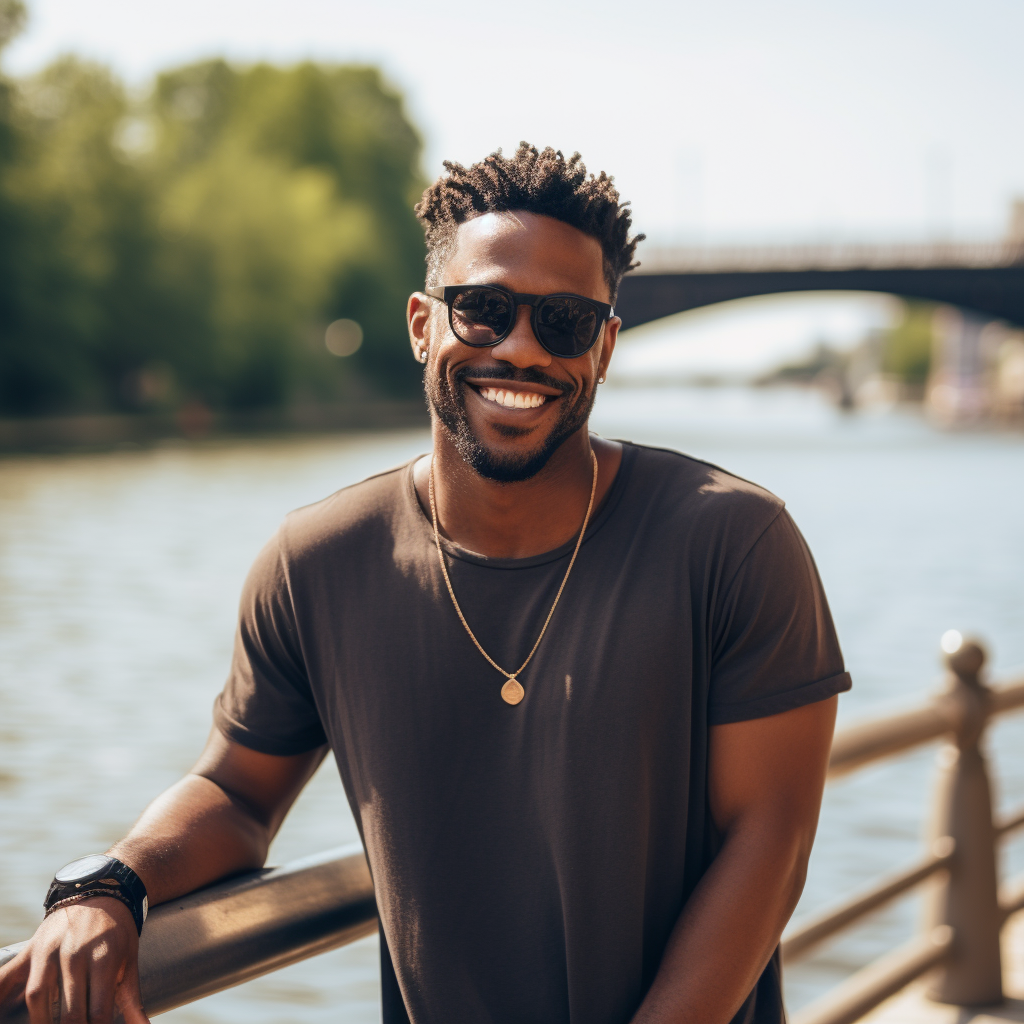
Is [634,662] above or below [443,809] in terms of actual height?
above

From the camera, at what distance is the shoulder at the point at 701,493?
1.75 metres

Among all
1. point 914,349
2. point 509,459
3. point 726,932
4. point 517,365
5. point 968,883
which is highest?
point 517,365

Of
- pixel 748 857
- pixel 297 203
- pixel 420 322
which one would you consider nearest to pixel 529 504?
pixel 420 322

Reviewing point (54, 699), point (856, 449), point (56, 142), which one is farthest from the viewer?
point (856, 449)

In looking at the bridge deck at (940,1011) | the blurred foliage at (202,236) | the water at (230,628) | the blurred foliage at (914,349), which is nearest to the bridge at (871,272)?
the water at (230,628)

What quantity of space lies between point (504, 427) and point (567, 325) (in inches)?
5.6

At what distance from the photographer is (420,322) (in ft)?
6.61

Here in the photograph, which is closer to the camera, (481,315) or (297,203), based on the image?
(481,315)

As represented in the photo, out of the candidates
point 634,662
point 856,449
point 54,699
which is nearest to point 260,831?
point 634,662

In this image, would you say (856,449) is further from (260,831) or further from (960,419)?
(260,831)

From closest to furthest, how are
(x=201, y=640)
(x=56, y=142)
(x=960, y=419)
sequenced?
(x=201, y=640), (x=56, y=142), (x=960, y=419)

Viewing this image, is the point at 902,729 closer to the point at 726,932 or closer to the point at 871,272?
the point at 726,932

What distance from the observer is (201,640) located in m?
18.6

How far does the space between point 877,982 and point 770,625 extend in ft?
5.64
